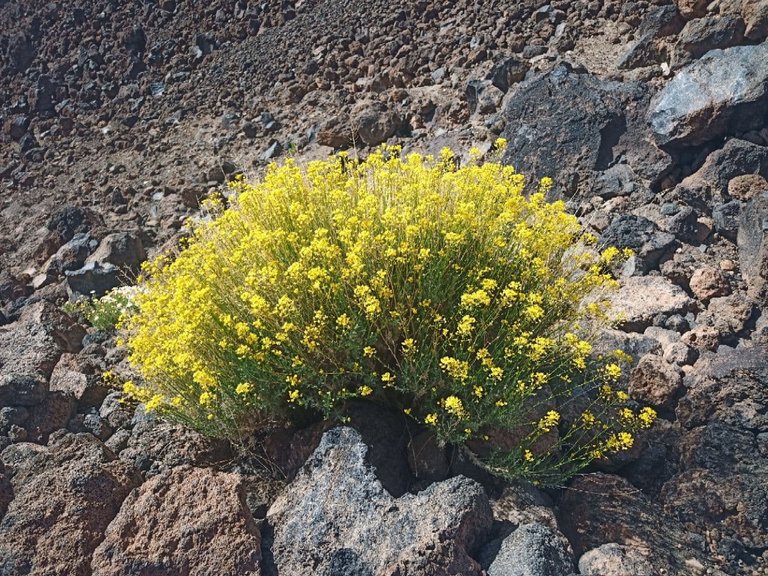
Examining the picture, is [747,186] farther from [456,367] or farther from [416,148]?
[416,148]

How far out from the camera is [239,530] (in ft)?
10.8

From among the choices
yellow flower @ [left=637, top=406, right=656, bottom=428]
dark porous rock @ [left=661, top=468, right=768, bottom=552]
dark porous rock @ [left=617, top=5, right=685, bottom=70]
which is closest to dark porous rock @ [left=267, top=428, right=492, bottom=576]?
yellow flower @ [left=637, top=406, right=656, bottom=428]

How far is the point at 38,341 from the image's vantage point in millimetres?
5555

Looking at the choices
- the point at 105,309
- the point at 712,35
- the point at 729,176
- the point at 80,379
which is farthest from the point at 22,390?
the point at 712,35

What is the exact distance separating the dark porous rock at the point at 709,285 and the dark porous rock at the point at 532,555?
229 centimetres

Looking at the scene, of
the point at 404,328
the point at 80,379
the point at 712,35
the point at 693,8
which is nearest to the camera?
the point at 404,328

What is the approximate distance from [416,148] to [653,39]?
8.22 feet

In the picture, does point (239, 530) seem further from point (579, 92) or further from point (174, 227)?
point (174, 227)

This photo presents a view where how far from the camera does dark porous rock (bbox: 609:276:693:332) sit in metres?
4.72

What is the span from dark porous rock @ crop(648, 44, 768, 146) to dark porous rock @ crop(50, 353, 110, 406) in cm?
463

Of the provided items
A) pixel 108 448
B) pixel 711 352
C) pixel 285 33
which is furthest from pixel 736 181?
pixel 285 33

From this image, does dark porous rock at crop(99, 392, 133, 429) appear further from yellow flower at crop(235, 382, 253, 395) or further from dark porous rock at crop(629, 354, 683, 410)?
dark porous rock at crop(629, 354, 683, 410)

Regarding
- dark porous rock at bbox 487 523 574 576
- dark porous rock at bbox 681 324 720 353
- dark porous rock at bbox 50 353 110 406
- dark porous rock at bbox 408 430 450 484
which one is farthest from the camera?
dark porous rock at bbox 50 353 110 406

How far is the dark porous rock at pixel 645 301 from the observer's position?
4719mm
